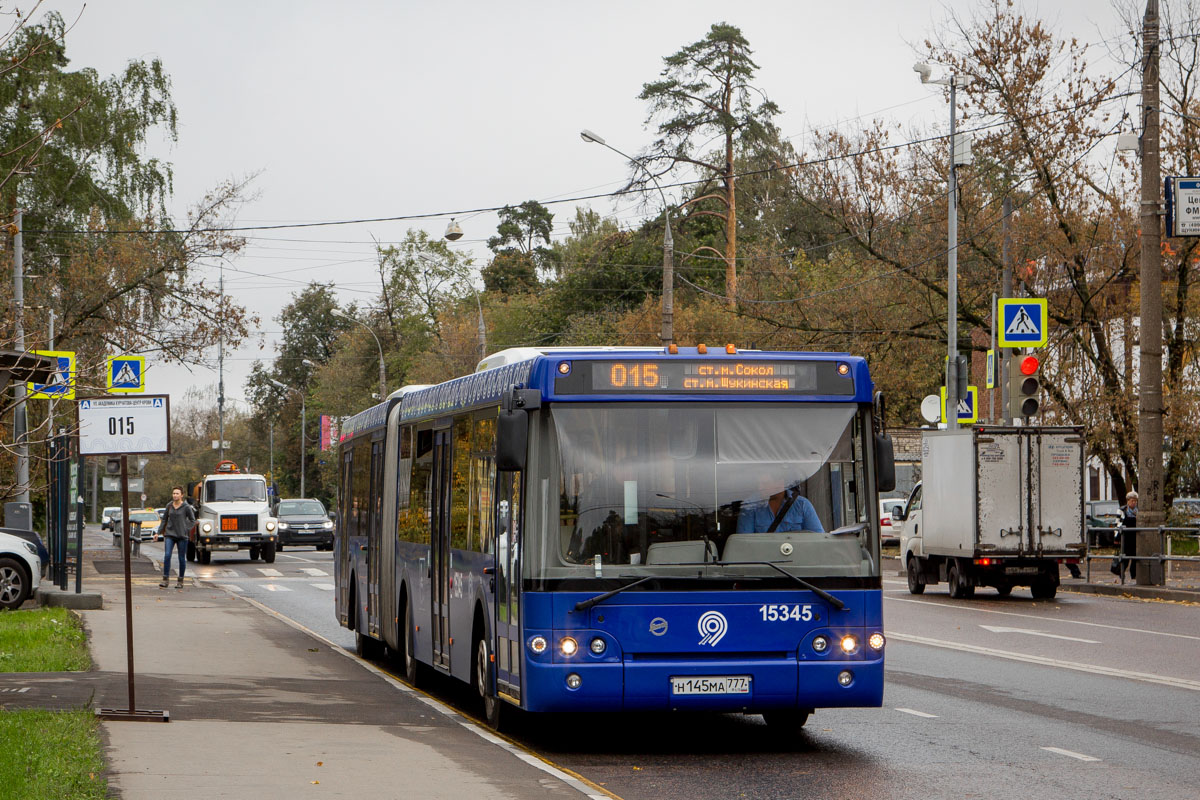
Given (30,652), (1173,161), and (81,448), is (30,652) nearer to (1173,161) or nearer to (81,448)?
(81,448)

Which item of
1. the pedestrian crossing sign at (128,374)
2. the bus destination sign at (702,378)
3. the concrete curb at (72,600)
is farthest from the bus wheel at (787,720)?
the concrete curb at (72,600)

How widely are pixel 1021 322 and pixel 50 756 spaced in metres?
25.2

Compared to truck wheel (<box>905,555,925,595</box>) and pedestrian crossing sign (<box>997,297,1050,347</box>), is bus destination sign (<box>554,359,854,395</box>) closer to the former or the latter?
truck wheel (<box>905,555,925,595</box>)

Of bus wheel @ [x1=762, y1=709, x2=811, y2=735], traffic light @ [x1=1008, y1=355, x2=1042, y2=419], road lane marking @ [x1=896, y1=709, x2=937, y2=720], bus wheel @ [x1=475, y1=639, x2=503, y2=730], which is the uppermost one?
traffic light @ [x1=1008, y1=355, x2=1042, y2=419]

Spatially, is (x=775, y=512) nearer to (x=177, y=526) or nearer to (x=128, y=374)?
(x=128, y=374)

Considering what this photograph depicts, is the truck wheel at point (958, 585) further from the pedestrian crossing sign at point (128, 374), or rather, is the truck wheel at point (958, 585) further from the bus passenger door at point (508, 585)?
the bus passenger door at point (508, 585)

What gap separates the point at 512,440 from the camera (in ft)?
33.1

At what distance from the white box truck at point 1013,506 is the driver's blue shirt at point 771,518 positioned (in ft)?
54.3

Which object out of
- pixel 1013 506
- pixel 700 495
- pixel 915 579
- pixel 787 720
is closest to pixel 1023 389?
pixel 1013 506

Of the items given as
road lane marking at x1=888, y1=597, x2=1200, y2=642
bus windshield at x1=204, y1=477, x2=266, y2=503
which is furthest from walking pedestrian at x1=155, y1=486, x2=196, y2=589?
road lane marking at x1=888, y1=597, x2=1200, y2=642

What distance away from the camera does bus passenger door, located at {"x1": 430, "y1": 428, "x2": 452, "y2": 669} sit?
1329 centimetres

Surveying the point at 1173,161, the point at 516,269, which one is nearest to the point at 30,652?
the point at 1173,161

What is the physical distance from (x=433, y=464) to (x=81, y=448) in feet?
10.7

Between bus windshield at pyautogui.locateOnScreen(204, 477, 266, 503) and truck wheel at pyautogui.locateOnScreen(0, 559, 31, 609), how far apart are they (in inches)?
815
